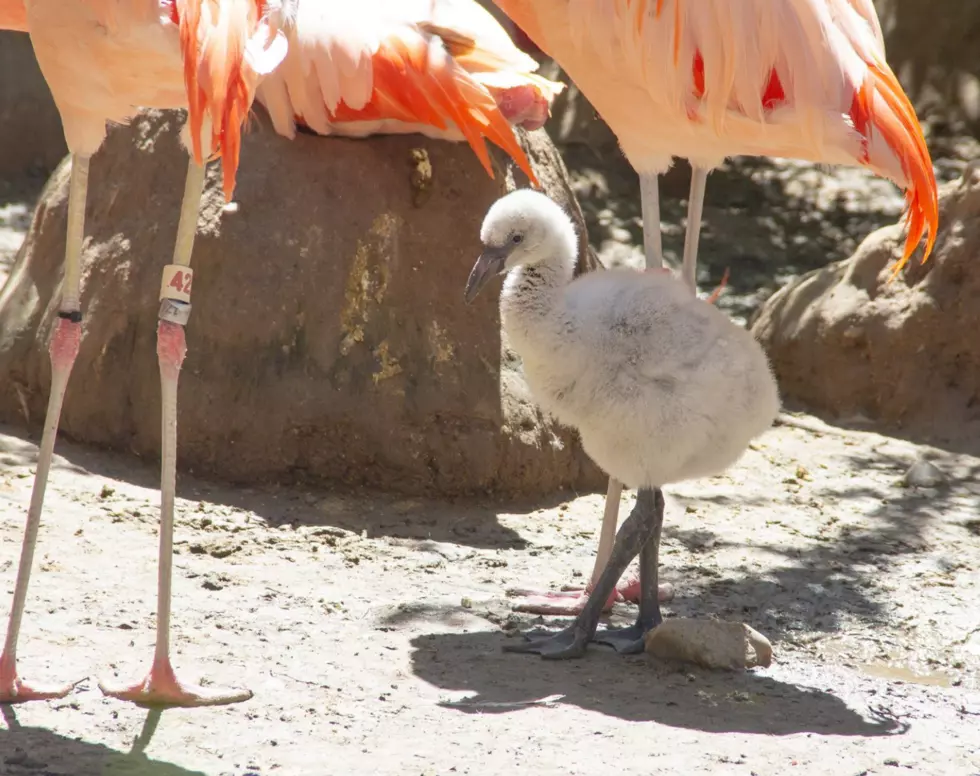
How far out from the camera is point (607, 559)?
13.3 feet

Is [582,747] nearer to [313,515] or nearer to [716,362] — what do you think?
[716,362]

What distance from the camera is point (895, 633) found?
3.94m

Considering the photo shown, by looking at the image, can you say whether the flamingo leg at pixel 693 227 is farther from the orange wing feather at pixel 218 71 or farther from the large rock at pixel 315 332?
the orange wing feather at pixel 218 71

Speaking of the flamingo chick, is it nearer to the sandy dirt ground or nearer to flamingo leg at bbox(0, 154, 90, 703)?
the sandy dirt ground

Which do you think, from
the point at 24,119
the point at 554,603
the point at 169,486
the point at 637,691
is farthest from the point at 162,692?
the point at 24,119

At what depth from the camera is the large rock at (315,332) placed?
4.86m

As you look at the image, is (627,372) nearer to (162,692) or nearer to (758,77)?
(758,77)

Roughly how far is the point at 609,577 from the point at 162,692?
1211 mm

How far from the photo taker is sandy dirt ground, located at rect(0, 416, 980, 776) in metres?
2.97

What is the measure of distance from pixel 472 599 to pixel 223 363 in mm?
1396

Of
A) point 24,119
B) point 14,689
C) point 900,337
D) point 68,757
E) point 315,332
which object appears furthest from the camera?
point 24,119

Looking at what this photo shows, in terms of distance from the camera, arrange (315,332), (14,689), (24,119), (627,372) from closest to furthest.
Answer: (14,689) < (627,372) < (315,332) < (24,119)

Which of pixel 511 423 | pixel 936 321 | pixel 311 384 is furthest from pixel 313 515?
pixel 936 321

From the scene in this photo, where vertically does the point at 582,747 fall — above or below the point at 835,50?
below
